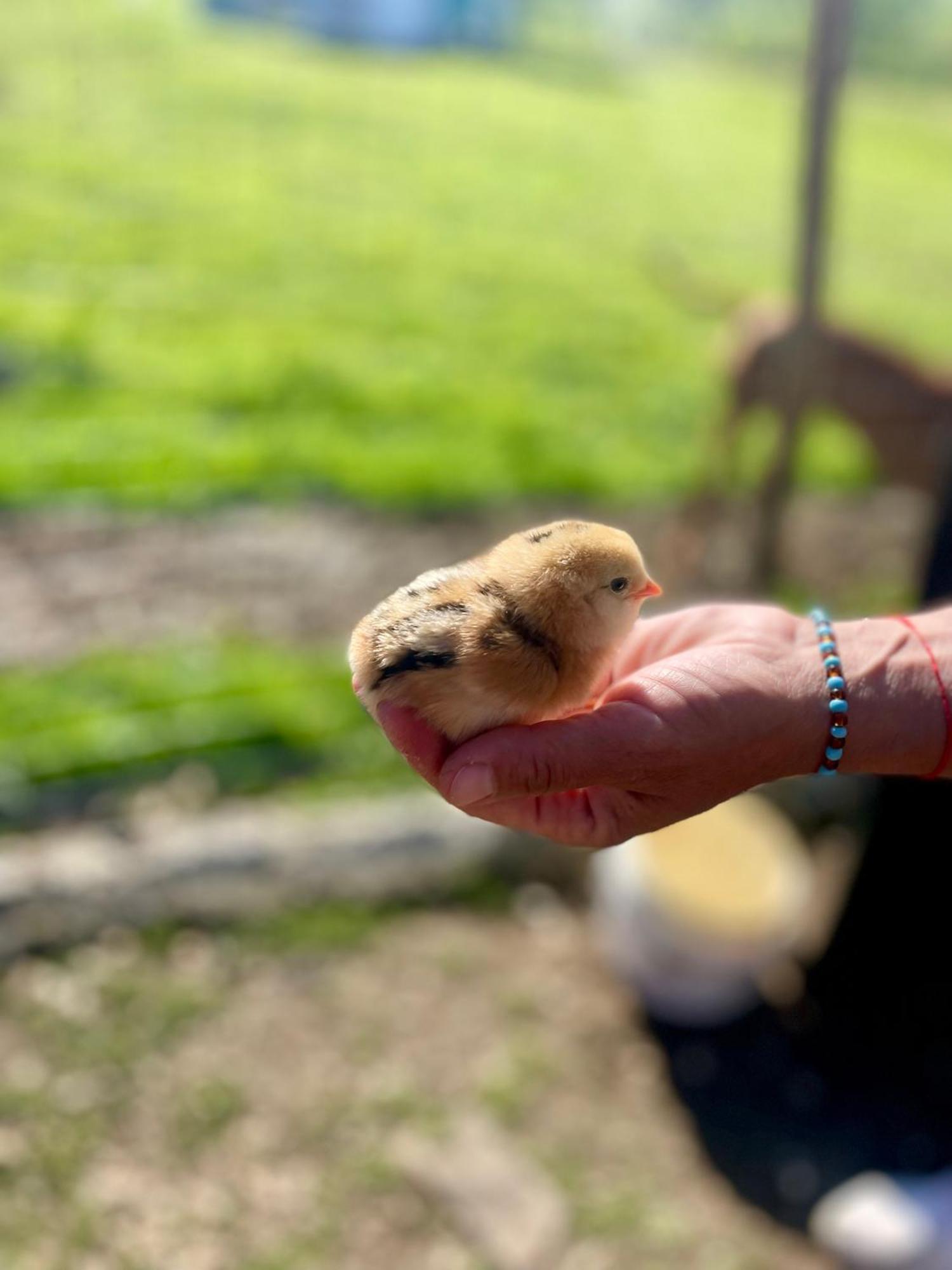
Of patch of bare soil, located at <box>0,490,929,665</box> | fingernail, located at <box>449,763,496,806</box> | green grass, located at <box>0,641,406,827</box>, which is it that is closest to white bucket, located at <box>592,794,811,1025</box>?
green grass, located at <box>0,641,406,827</box>

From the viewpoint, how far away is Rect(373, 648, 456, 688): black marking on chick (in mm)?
1904

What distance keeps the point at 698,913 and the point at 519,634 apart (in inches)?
104

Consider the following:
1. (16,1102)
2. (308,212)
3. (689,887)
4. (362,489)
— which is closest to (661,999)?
(689,887)

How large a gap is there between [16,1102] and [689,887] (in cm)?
235

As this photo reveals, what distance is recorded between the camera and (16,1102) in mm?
3799

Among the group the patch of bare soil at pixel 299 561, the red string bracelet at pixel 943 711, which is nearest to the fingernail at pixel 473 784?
the red string bracelet at pixel 943 711

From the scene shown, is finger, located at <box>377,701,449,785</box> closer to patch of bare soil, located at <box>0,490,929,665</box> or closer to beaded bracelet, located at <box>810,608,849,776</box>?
beaded bracelet, located at <box>810,608,849,776</box>

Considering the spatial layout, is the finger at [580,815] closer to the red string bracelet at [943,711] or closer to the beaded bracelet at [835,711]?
the beaded bracelet at [835,711]

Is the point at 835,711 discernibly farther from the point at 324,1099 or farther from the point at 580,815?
the point at 324,1099

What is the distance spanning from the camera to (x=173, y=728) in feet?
16.4

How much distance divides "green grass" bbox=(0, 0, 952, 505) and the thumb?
15.6 ft

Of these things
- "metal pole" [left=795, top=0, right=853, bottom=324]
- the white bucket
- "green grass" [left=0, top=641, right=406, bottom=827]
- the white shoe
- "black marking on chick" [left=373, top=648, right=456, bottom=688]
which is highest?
"metal pole" [left=795, top=0, right=853, bottom=324]

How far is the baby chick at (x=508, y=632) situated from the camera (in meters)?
1.92

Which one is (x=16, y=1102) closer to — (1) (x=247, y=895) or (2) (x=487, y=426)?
(1) (x=247, y=895)
